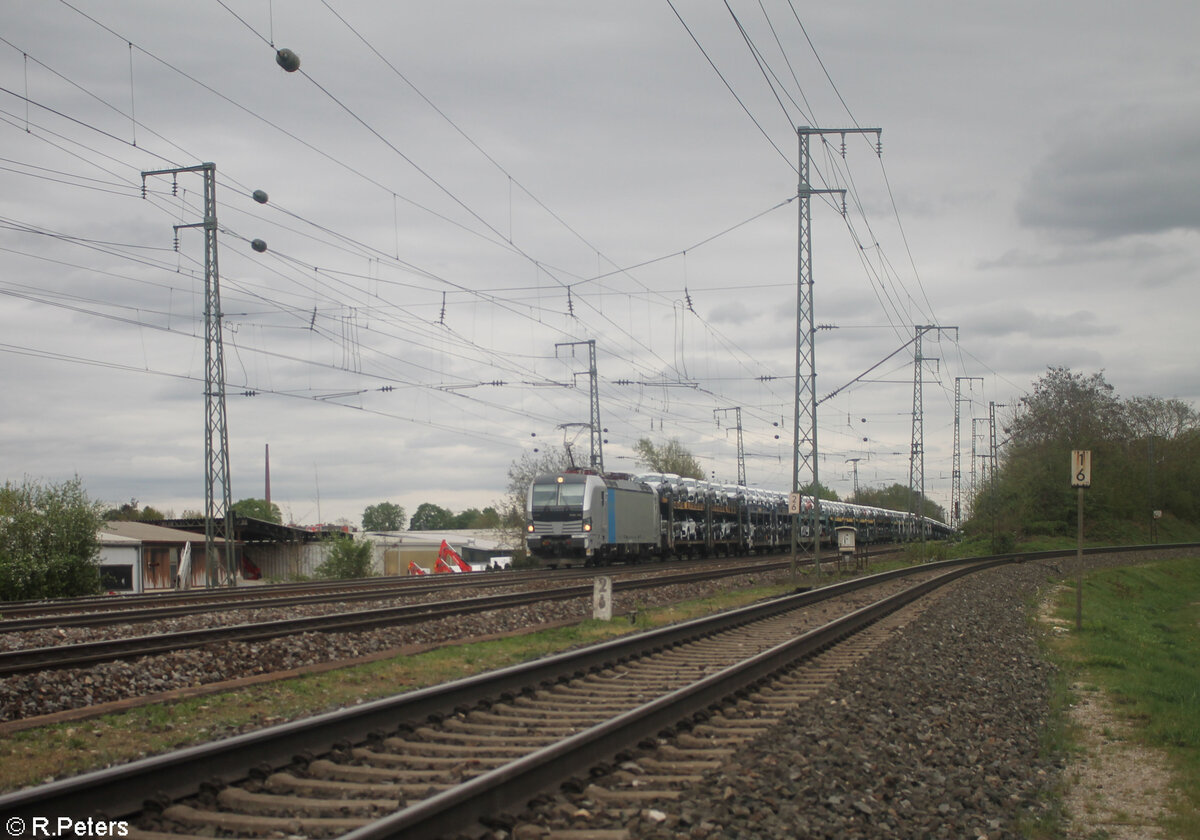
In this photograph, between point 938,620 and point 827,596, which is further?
point 827,596

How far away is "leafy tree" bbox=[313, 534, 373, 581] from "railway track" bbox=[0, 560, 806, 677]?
18.6 metres

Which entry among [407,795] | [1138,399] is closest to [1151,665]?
[407,795]

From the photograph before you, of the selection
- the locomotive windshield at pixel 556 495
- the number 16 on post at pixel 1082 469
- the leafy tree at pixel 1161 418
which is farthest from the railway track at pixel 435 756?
the leafy tree at pixel 1161 418

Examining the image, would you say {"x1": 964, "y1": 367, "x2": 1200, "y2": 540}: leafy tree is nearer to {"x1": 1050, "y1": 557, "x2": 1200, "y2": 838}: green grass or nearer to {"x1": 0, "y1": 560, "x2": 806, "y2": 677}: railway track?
{"x1": 1050, "y1": 557, "x2": 1200, "y2": 838}: green grass

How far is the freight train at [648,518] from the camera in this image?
3581 cm

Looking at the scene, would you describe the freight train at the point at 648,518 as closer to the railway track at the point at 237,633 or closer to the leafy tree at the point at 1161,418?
the railway track at the point at 237,633

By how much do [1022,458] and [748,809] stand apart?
232 feet

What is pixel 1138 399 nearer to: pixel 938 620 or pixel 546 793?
pixel 938 620

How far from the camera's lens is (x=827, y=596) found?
2244 cm

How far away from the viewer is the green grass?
772 centimetres

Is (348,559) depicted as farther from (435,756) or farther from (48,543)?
(435,756)

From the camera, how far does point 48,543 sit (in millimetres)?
26172

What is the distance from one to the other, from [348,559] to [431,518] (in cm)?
14228

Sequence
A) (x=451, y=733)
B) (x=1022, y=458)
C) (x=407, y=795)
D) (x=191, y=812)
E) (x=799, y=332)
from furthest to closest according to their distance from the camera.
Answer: (x=1022, y=458)
(x=799, y=332)
(x=451, y=733)
(x=407, y=795)
(x=191, y=812)
